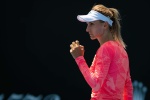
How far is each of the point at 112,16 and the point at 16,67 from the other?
2.08m

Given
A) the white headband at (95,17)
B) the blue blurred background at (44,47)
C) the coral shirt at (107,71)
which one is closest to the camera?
the coral shirt at (107,71)

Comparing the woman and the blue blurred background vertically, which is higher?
the woman

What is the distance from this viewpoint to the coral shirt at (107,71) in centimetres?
258

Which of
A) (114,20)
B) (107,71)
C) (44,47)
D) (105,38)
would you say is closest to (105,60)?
(107,71)

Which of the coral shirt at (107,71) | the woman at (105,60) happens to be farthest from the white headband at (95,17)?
the coral shirt at (107,71)

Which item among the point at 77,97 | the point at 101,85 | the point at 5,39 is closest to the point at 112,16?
the point at 101,85

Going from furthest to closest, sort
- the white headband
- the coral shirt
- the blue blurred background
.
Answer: the blue blurred background, the white headband, the coral shirt

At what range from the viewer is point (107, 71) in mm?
2600

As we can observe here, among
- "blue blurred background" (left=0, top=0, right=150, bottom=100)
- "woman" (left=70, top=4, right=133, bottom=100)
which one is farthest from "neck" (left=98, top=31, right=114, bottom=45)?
"blue blurred background" (left=0, top=0, right=150, bottom=100)

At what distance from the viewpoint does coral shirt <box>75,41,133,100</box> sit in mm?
2580

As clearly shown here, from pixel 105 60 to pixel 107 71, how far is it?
6 centimetres

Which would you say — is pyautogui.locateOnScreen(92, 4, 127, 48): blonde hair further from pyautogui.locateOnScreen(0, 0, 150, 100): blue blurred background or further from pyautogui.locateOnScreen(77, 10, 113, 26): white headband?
pyautogui.locateOnScreen(0, 0, 150, 100): blue blurred background

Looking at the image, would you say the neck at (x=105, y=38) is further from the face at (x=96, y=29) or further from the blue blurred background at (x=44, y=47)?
the blue blurred background at (x=44, y=47)

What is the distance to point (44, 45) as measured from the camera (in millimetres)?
4895
